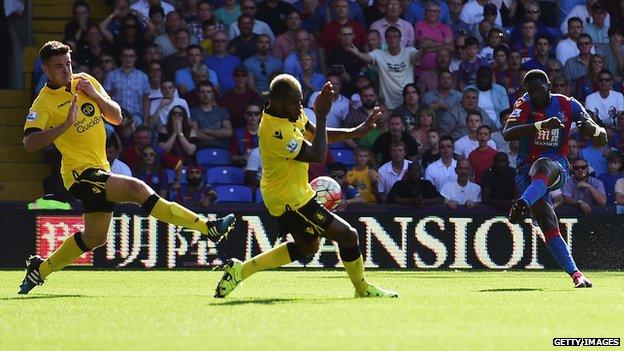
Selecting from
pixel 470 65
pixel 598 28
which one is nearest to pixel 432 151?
pixel 470 65

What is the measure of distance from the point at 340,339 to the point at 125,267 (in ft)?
34.6

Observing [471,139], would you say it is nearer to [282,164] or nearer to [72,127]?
[72,127]

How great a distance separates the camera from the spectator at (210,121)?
20953 millimetres

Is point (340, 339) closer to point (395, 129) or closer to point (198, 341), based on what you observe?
point (198, 341)

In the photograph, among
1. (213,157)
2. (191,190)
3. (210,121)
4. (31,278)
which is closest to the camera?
(31,278)

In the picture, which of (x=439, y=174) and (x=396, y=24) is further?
(x=396, y=24)

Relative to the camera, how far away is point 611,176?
2078 cm

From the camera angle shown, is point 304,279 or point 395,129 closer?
point 304,279

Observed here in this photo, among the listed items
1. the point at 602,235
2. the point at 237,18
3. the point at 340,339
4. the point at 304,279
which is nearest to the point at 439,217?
the point at 602,235

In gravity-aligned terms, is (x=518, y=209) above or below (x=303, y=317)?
above

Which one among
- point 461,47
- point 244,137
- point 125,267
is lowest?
point 125,267

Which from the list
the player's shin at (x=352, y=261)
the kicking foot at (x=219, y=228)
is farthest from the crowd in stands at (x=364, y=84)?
the player's shin at (x=352, y=261)

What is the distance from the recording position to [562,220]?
19562 millimetres

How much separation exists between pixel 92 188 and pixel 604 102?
1168 centimetres
